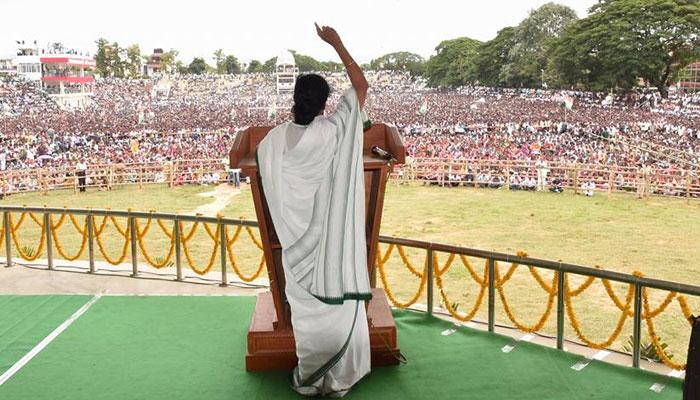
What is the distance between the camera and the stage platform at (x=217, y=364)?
8.02 ft

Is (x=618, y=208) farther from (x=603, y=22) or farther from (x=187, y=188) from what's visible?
(x=187, y=188)

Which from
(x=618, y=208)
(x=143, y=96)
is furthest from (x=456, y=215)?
(x=143, y=96)

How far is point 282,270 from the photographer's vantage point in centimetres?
251

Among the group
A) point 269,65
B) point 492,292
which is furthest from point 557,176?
point 492,292

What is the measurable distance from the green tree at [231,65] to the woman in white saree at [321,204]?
11.0 m

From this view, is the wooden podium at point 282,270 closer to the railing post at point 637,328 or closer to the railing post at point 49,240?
the railing post at point 637,328

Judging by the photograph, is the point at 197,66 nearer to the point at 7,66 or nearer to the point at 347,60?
the point at 7,66

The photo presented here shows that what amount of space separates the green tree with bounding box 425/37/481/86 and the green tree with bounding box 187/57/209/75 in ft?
15.2

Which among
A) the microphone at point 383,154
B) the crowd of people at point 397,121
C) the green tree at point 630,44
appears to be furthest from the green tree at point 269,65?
→ the microphone at point 383,154

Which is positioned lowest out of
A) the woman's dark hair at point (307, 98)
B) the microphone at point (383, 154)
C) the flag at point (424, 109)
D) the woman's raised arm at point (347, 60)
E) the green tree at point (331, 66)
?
the microphone at point (383, 154)

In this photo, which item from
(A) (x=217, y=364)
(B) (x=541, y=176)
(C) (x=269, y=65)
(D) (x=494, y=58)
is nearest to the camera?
(A) (x=217, y=364)

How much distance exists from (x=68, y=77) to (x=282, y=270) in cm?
1226

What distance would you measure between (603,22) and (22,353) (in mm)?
11753

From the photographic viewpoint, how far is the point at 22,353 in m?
2.87
